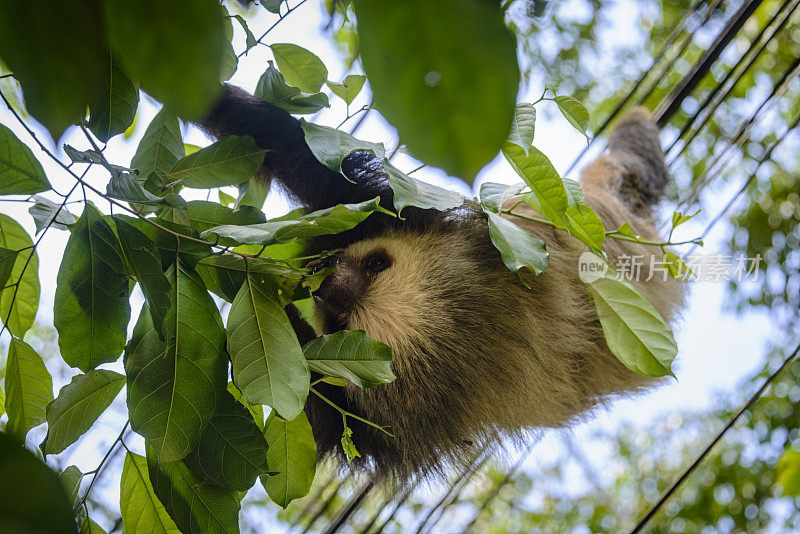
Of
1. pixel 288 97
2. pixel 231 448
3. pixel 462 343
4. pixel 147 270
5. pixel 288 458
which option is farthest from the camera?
pixel 462 343

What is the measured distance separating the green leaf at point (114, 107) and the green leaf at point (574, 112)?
1.90 feet

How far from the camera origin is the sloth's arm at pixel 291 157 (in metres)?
1.34

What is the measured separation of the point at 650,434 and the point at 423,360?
3.09 m

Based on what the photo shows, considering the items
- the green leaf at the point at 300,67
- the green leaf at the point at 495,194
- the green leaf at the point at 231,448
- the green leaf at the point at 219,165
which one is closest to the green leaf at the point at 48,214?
the green leaf at the point at 219,165

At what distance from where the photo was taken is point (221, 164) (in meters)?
0.82

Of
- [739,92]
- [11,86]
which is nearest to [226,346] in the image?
[11,86]

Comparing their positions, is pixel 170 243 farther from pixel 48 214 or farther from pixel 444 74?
pixel 444 74

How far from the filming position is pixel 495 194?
841 millimetres

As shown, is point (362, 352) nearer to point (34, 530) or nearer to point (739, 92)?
point (34, 530)

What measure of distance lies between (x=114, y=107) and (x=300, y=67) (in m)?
0.38

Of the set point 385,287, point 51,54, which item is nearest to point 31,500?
point 51,54

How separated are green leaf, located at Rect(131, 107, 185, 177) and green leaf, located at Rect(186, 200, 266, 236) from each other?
17cm

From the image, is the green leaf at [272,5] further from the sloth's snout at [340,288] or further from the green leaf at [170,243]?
the sloth's snout at [340,288]

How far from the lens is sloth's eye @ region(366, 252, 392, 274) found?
132cm
